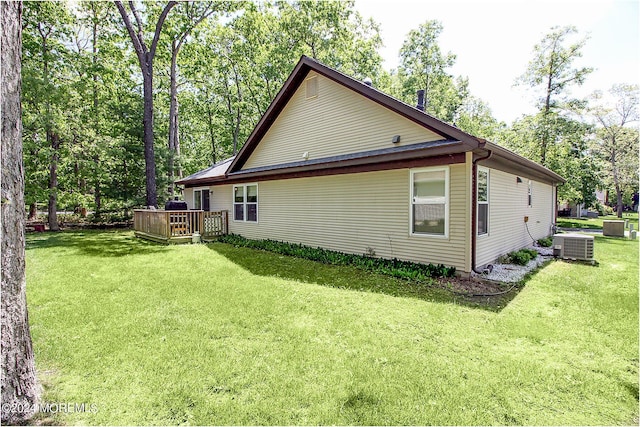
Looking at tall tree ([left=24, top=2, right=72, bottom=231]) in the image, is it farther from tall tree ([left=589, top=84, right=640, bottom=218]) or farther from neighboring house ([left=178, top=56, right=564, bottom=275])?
tall tree ([left=589, top=84, right=640, bottom=218])

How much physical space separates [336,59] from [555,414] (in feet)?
77.0

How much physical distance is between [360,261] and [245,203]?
6.57 metres

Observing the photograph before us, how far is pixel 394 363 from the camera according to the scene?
10.7 feet

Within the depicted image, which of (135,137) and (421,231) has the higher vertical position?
(135,137)

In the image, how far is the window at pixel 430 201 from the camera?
680 centimetres

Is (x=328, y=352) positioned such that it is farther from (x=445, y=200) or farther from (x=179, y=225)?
(x=179, y=225)

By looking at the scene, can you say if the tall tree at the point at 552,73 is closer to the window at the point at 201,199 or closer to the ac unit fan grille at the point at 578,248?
A: the ac unit fan grille at the point at 578,248

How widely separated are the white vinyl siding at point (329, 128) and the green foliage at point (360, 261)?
9.57ft

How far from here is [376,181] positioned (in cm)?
816

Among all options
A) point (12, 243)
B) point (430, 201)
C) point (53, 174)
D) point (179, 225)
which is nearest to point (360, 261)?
point (430, 201)

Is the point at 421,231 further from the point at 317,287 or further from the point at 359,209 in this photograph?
the point at 317,287

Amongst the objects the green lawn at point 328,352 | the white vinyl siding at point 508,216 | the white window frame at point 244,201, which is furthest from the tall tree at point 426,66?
the green lawn at point 328,352

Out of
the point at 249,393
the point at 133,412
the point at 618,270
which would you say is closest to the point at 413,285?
the point at 249,393

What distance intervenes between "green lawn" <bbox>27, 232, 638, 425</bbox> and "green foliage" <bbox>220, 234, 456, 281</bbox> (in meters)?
0.91
